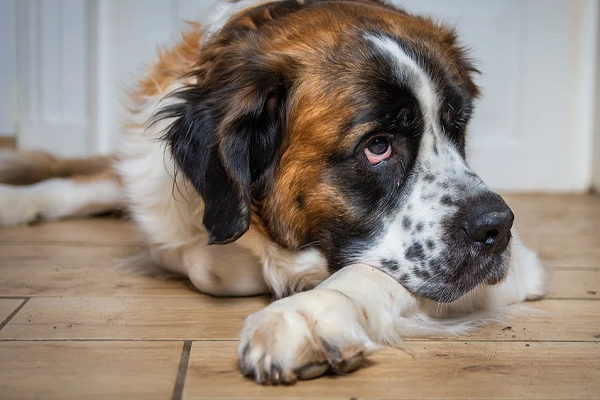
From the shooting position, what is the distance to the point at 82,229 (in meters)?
2.63

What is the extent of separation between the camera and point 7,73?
4.77 m

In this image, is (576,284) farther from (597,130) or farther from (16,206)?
(597,130)

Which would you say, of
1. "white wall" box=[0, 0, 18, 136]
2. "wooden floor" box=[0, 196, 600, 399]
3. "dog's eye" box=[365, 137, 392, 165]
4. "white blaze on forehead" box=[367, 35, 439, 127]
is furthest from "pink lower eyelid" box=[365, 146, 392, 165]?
"white wall" box=[0, 0, 18, 136]

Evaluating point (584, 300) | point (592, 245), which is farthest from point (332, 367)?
point (592, 245)

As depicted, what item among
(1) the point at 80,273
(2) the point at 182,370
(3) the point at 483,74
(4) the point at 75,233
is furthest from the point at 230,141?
(3) the point at 483,74

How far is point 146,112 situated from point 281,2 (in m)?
0.45

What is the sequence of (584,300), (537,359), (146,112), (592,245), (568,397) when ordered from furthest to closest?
(592,245) → (146,112) → (584,300) → (537,359) → (568,397)

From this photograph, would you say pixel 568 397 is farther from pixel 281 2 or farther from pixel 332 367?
pixel 281 2

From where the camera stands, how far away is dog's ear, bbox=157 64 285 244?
5.00 ft

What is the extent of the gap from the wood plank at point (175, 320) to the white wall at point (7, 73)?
3.25 m

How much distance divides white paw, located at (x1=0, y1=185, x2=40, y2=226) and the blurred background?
0.88 meters

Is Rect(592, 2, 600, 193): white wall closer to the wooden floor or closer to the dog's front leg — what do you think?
the wooden floor

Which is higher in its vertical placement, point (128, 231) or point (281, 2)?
point (281, 2)

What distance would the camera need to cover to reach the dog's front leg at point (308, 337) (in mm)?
1177
